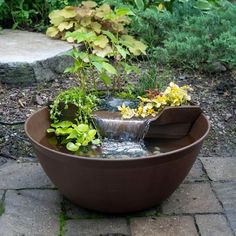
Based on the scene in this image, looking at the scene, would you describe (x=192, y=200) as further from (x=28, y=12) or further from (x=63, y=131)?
(x=28, y=12)

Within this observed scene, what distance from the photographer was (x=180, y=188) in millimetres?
2771

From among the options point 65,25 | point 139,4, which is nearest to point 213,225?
point 65,25

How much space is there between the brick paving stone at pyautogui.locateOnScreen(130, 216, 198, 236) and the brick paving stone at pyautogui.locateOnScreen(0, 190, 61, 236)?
1.24 feet

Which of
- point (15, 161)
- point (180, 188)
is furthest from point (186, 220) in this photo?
point (15, 161)

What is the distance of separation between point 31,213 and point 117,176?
1.82ft

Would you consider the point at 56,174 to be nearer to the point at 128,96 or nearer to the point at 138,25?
the point at 128,96

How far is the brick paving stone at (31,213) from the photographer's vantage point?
2.41 m

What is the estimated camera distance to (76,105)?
2.67 meters

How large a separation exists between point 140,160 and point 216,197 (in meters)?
0.68

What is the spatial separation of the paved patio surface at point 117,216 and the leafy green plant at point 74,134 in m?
0.31

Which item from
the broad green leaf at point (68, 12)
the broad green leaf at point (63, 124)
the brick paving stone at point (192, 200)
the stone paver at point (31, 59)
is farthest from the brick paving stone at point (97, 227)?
the broad green leaf at point (68, 12)

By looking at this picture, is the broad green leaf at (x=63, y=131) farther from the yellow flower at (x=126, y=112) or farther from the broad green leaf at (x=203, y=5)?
the broad green leaf at (x=203, y=5)

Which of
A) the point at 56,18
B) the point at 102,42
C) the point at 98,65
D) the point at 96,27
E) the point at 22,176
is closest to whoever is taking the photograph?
the point at 98,65

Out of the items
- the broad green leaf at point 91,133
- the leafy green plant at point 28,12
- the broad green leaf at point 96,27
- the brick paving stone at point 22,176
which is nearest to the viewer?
the broad green leaf at point 91,133
